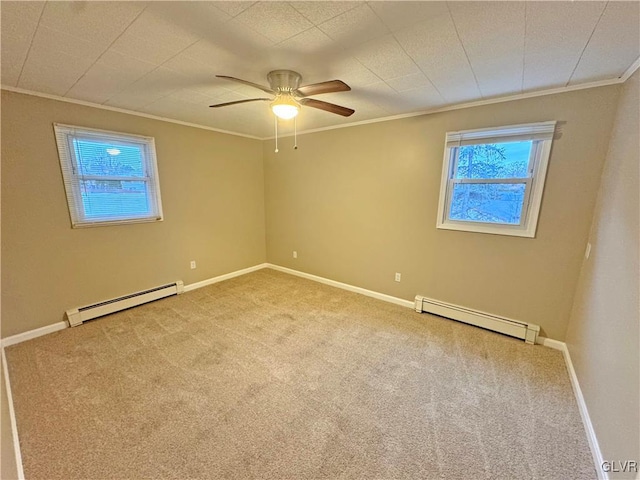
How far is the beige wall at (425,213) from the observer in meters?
2.23

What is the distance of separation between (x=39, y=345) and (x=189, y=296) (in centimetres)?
143

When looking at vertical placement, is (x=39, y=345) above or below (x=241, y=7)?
below

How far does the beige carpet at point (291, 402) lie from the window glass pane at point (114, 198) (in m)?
1.24

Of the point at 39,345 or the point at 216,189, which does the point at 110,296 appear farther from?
the point at 216,189

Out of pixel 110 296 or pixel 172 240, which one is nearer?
pixel 110 296

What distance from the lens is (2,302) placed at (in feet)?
7.82

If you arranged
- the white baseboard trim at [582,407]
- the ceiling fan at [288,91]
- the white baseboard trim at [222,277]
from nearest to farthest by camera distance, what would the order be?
the white baseboard trim at [582,407] < the ceiling fan at [288,91] < the white baseboard trim at [222,277]

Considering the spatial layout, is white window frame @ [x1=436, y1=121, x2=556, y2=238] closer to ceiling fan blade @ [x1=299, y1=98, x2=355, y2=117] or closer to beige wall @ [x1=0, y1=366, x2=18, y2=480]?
ceiling fan blade @ [x1=299, y1=98, x2=355, y2=117]

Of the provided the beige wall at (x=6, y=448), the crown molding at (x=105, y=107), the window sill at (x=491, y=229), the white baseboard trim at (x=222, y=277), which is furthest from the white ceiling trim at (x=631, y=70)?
the white baseboard trim at (x=222, y=277)

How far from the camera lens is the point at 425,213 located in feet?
10.0

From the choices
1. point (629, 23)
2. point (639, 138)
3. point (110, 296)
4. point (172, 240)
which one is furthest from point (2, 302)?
point (639, 138)

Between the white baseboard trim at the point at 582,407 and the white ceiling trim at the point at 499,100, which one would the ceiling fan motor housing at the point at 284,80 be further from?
the white baseboard trim at the point at 582,407

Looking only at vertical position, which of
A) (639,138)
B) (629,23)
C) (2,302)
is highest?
A: (629,23)

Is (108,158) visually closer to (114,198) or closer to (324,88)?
(114,198)
